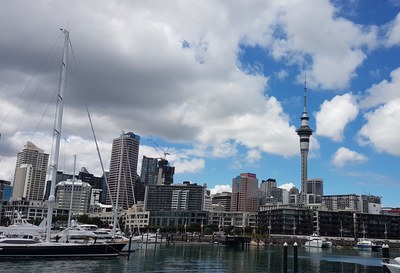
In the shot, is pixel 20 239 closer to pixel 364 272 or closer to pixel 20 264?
pixel 20 264

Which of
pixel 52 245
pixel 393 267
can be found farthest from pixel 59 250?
pixel 393 267

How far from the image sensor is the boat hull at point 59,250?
80875 millimetres

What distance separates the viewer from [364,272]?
8250 centimetres

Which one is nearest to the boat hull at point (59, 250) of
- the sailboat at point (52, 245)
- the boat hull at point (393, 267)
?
the sailboat at point (52, 245)

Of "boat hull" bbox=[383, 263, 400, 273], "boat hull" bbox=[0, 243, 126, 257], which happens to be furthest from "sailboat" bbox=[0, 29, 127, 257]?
"boat hull" bbox=[383, 263, 400, 273]

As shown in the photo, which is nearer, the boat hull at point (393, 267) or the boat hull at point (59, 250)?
the boat hull at point (393, 267)

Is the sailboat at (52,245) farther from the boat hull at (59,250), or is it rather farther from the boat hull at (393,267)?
the boat hull at (393,267)

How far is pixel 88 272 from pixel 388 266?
43.7 metres

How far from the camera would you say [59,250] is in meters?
84.3

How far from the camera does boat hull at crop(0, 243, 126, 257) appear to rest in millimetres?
80875

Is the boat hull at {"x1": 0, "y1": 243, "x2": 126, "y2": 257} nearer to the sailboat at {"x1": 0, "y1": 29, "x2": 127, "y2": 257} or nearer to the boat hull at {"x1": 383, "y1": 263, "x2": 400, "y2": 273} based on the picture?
the sailboat at {"x1": 0, "y1": 29, "x2": 127, "y2": 257}

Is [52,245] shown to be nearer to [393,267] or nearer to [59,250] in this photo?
[59,250]

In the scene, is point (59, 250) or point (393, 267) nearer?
point (393, 267)


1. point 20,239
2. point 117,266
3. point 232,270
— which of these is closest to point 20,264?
point 20,239
